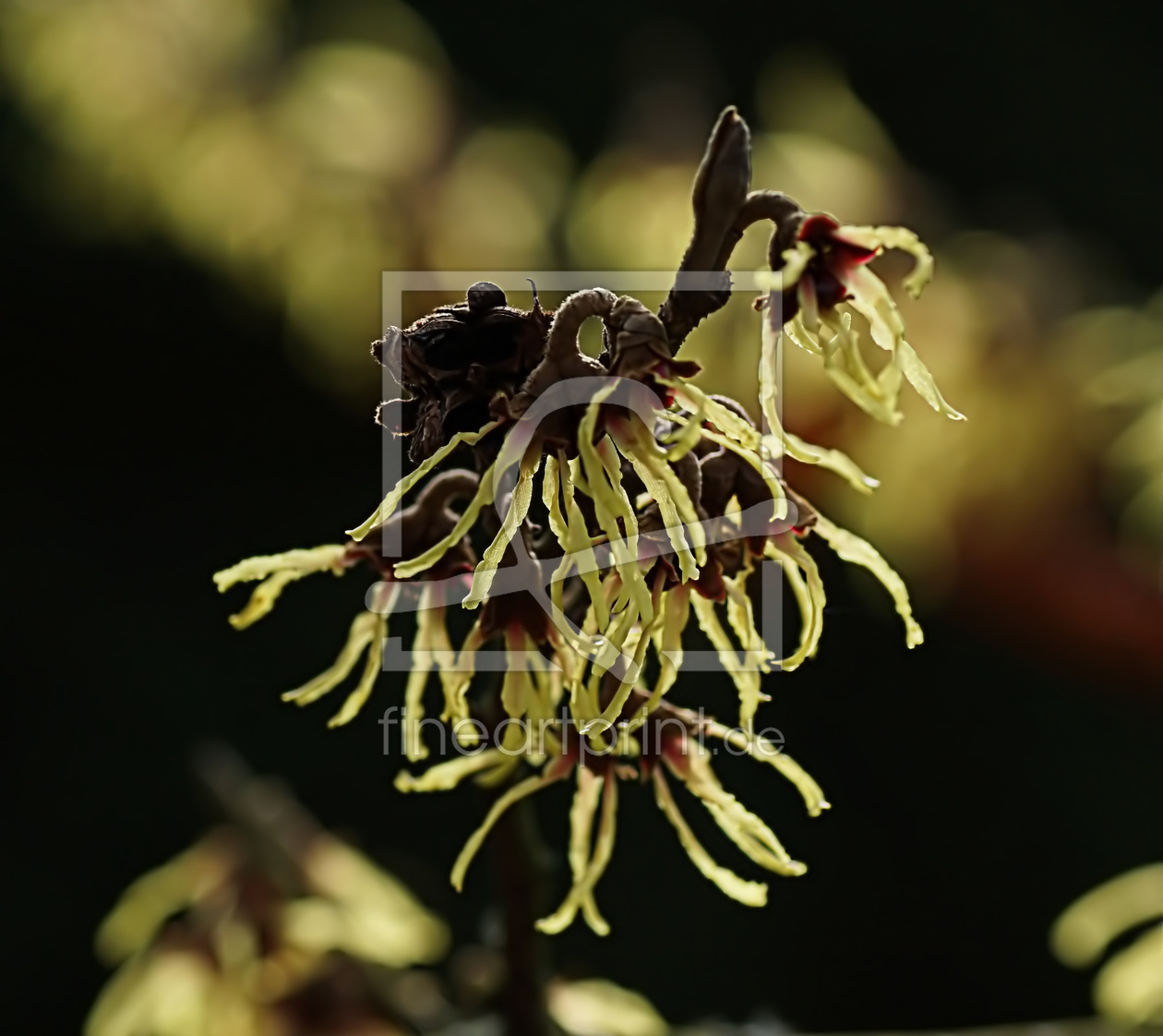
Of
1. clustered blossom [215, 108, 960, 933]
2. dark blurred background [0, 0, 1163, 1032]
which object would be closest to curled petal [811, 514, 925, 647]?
clustered blossom [215, 108, 960, 933]

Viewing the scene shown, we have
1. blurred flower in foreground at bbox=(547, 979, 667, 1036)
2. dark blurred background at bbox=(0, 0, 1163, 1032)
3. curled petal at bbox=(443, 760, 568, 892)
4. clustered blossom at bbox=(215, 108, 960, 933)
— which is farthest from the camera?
dark blurred background at bbox=(0, 0, 1163, 1032)

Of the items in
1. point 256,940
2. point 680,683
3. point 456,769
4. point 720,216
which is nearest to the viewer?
point 720,216

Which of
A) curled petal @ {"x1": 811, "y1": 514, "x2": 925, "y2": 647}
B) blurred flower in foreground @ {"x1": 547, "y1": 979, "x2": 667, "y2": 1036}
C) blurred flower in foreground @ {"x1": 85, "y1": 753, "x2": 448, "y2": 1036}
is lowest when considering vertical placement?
blurred flower in foreground @ {"x1": 547, "y1": 979, "x2": 667, "y2": 1036}

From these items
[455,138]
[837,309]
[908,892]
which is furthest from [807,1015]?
[837,309]

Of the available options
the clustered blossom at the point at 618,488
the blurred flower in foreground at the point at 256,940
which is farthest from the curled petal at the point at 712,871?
the blurred flower in foreground at the point at 256,940

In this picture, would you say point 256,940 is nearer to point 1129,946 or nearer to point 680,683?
point 1129,946

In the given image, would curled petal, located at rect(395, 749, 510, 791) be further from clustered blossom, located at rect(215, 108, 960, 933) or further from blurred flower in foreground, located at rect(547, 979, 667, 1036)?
blurred flower in foreground, located at rect(547, 979, 667, 1036)

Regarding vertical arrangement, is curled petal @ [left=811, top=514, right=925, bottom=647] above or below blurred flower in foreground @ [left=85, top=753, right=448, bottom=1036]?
above

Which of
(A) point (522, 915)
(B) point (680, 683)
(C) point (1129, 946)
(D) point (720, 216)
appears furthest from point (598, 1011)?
(B) point (680, 683)
